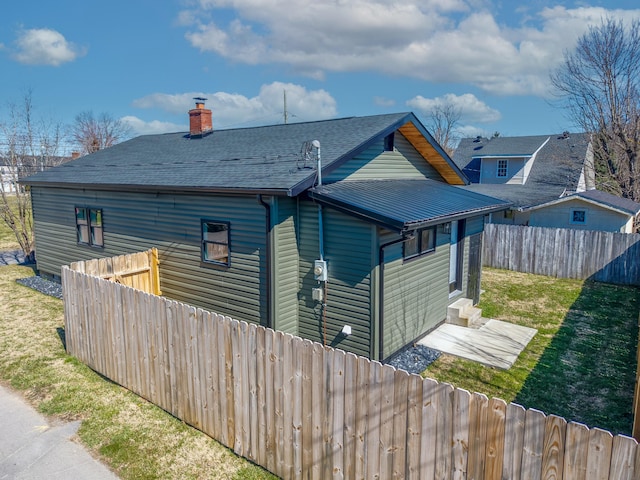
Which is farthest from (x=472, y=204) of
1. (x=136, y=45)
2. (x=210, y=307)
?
(x=136, y=45)

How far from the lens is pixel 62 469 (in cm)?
522

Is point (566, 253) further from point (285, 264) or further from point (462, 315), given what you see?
point (285, 264)

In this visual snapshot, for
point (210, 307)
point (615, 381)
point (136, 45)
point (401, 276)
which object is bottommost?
point (615, 381)

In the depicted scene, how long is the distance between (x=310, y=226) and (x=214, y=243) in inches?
91.5

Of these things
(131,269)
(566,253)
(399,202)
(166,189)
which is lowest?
(566,253)

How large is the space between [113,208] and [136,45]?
11083mm

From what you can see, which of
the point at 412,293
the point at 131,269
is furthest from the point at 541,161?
the point at 131,269

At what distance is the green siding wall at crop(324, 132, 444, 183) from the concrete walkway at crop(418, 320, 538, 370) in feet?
12.9

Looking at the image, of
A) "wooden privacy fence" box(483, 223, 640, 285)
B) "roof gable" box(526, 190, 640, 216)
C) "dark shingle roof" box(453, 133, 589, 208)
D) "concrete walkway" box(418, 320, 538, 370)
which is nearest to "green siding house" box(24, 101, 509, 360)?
"concrete walkway" box(418, 320, 538, 370)

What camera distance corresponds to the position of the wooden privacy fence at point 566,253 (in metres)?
15.0

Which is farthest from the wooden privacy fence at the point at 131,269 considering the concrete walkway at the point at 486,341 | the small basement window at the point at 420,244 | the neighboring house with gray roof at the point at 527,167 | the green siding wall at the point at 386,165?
the neighboring house with gray roof at the point at 527,167

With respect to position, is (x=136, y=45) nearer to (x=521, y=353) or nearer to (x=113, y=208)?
(x=113, y=208)

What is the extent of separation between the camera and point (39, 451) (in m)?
5.55

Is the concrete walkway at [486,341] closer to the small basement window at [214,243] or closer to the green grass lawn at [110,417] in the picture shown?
the small basement window at [214,243]
